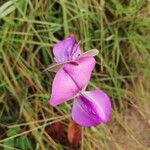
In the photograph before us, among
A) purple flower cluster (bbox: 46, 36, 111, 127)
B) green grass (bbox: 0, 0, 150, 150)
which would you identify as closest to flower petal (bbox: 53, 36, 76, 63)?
purple flower cluster (bbox: 46, 36, 111, 127)

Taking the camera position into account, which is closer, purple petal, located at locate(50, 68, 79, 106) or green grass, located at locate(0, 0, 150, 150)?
purple petal, located at locate(50, 68, 79, 106)

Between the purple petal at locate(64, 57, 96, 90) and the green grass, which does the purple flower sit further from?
the green grass

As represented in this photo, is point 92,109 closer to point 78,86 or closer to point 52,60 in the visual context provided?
point 78,86

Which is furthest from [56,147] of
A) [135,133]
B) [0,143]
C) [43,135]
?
[135,133]

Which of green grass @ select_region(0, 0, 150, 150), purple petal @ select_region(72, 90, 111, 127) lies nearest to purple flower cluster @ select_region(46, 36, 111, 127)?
purple petal @ select_region(72, 90, 111, 127)

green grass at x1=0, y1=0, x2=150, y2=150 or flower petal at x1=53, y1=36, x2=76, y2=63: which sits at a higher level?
flower petal at x1=53, y1=36, x2=76, y2=63

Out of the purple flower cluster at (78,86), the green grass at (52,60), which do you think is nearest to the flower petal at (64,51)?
the purple flower cluster at (78,86)

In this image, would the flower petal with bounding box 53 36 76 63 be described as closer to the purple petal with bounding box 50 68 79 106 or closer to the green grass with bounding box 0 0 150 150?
the purple petal with bounding box 50 68 79 106

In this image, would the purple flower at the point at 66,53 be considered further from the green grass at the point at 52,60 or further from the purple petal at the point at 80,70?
the green grass at the point at 52,60

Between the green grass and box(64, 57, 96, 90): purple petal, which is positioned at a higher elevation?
box(64, 57, 96, 90): purple petal

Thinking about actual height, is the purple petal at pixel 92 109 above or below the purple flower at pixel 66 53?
below
